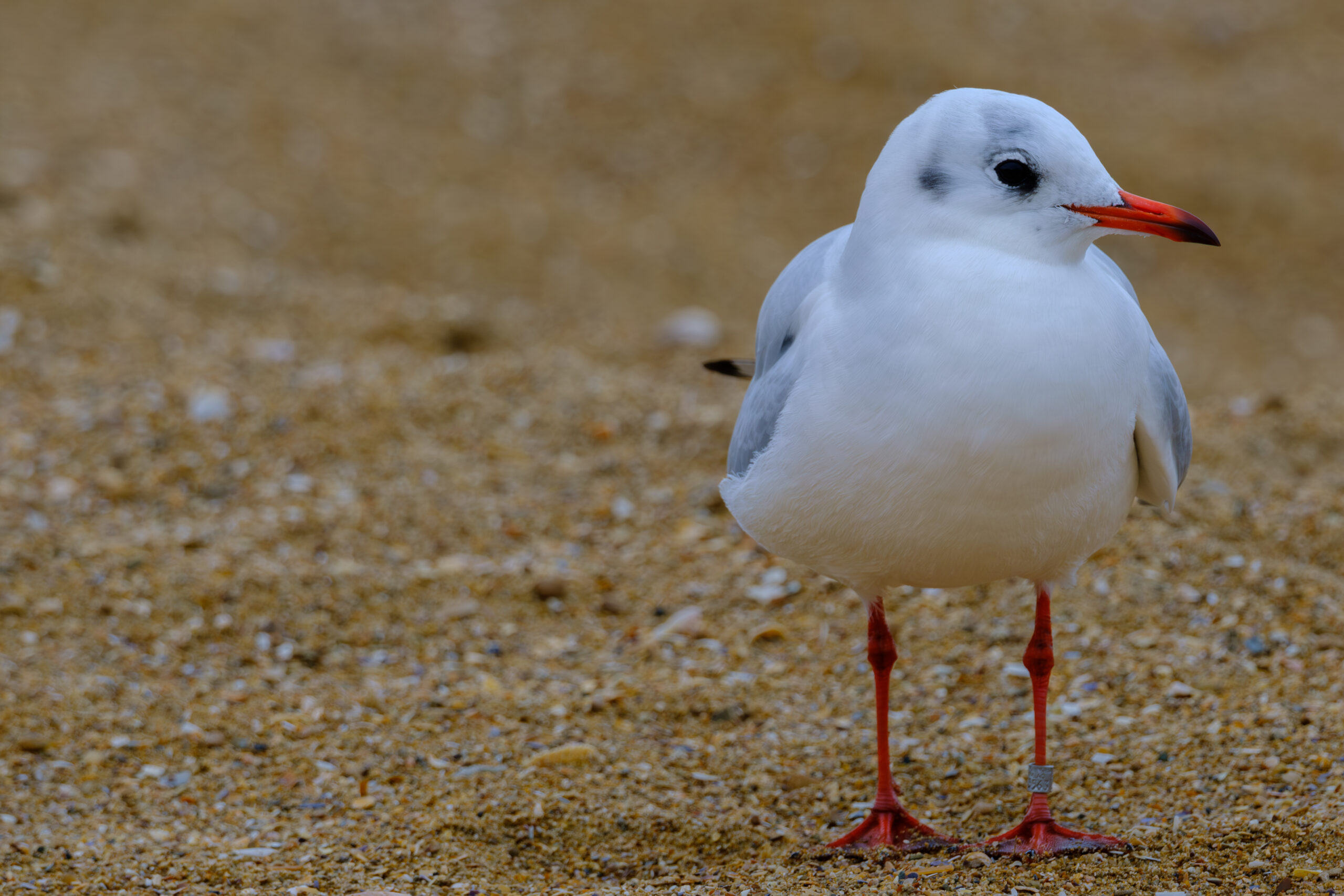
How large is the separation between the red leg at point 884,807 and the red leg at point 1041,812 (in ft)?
0.46

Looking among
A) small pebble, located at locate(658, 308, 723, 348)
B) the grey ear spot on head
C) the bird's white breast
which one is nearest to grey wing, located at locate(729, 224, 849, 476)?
the bird's white breast

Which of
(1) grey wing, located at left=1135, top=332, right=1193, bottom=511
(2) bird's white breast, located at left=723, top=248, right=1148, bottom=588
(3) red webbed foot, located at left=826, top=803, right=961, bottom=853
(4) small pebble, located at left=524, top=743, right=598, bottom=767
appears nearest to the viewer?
(2) bird's white breast, located at left=723, top=248, right=1148, bottom=588

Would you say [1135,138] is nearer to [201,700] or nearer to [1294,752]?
[1294,752]

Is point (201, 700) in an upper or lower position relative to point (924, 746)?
lower

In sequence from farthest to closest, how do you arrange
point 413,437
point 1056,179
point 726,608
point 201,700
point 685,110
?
1. point 685,110
2. point 413,437
3. point 726,608
4. point 201,700
5. point 1056,179

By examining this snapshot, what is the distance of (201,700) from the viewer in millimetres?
3994

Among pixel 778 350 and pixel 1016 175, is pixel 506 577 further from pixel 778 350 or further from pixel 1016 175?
pixel 1016 175

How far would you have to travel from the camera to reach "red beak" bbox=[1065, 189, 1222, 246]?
2.54 metres

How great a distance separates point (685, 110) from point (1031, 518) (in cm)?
694

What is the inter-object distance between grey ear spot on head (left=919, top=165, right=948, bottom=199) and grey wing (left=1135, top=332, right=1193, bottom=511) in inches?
22.6

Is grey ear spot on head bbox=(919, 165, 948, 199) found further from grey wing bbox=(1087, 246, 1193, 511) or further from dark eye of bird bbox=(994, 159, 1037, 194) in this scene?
grey wing bbox=(1087, 246, 1193, 511)

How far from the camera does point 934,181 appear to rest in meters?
2.59

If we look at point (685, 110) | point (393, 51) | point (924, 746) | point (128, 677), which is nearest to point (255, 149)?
point (393, 51)

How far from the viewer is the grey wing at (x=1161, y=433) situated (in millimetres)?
2787
